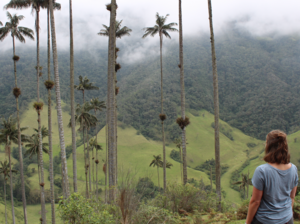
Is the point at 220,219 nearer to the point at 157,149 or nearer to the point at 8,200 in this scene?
the point at 8,200

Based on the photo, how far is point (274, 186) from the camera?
117 inches

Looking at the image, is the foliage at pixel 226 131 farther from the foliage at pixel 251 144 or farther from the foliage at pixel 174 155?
the foliage at pixel 174 155

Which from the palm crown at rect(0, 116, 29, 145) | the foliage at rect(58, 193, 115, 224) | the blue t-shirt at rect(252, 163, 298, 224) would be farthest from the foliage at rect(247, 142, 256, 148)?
the blue t-shirt at rect(252, 163, 298, 224)

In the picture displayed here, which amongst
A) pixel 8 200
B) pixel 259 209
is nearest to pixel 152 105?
pixel 8 200

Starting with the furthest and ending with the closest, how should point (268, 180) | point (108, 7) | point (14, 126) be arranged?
point (14, 126) < point (108, 7) < point (268, 180)

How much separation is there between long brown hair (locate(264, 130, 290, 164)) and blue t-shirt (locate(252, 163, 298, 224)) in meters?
0.12

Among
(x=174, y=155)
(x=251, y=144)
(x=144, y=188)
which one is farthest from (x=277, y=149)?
(x=251, y=144)

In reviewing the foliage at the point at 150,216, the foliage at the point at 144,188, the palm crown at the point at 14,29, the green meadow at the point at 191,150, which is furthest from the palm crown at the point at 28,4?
the green meadow at the point at 191,150

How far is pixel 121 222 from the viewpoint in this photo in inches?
262

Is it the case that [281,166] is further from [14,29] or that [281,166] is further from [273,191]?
[14,29]

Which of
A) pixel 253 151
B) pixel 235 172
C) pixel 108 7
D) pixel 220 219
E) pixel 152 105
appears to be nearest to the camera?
pixel 220 219

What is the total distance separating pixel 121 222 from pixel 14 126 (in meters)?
25.2

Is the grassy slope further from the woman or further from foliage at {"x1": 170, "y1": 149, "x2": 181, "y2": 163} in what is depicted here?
the woman

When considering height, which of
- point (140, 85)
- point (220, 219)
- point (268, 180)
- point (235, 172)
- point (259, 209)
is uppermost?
point (140, 85)
